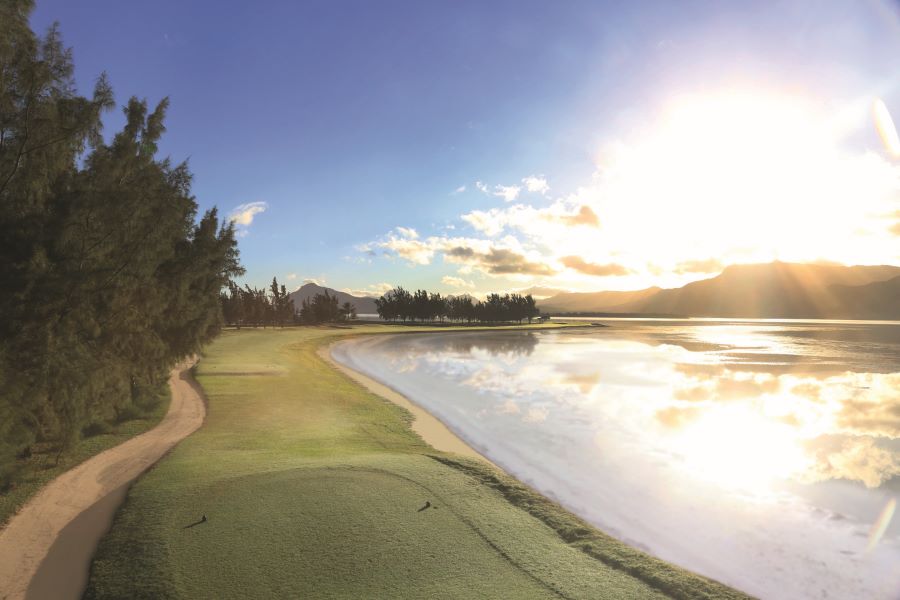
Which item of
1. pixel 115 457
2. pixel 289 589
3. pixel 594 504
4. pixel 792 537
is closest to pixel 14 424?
pixel 115 457

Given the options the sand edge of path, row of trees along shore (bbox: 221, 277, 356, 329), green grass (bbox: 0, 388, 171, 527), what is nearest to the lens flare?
the sand edge of path

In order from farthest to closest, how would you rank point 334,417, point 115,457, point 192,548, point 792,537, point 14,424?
1. point 334,417
2. point 115,457
3. point 14,424
4. point 792,537
5. point 192,548

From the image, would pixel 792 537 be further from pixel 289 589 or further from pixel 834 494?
pixel 289 589

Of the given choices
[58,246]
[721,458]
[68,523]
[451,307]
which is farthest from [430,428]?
[451,307]

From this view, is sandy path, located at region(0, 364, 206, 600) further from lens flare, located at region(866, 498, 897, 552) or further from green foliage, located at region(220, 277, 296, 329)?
green foliage, located at region(220, 277, 296, 329)

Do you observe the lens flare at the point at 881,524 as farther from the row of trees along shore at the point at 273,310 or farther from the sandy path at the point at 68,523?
the row of trees along shore at the point at 273,310

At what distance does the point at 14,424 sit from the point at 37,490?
185 cm

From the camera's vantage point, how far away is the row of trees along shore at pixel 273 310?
3743 inches

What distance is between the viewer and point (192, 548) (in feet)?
24.9

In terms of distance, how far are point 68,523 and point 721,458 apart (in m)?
17.7

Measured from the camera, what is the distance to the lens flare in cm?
947

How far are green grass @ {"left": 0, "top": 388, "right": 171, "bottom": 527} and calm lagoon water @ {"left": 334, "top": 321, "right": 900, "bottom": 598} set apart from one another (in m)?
11.9

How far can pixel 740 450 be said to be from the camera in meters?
15.6

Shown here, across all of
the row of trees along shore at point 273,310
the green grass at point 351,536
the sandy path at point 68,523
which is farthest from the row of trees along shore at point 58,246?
the row of trees along shore at point 273,310
